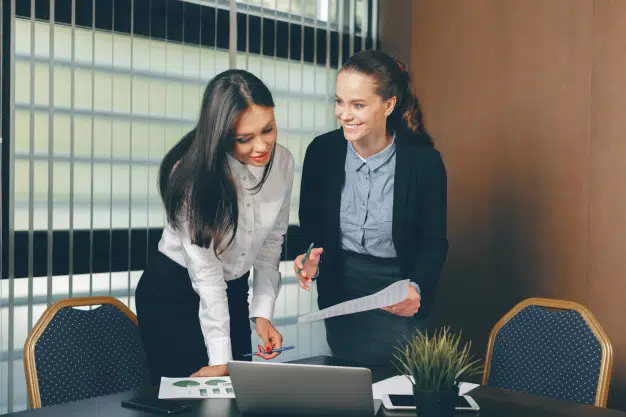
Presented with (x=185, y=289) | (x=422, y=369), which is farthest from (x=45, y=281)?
(x=422, y=369)

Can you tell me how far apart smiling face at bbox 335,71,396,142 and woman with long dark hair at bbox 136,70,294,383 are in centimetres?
Answer: 31

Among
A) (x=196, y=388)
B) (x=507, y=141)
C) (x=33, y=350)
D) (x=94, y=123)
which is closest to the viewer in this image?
(x=196, y=388)

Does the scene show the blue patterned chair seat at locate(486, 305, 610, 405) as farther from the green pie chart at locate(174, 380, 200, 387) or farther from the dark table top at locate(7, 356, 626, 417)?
the green pie chart at locate(174, 380, 200, 387)

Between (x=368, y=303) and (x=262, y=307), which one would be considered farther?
(x=262, y=307)

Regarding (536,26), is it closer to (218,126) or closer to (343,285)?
(343,285)

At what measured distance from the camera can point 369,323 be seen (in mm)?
2703

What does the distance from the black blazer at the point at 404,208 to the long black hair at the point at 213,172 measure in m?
0.64

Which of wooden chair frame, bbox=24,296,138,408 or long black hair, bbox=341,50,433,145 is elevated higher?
long black hair, bbox=341,50,433,145

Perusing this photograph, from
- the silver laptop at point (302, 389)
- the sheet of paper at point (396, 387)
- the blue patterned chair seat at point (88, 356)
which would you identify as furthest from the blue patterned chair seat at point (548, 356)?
the blue patterned chair seat at point (88, 356)

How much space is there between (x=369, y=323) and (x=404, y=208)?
0.44 meters

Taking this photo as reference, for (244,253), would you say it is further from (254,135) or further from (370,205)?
(370,205)

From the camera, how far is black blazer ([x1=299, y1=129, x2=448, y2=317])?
2.65 metres

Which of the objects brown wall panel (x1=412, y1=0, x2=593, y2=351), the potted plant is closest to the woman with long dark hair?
the potted plant

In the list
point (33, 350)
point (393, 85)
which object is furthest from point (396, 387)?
point (393, 85)
